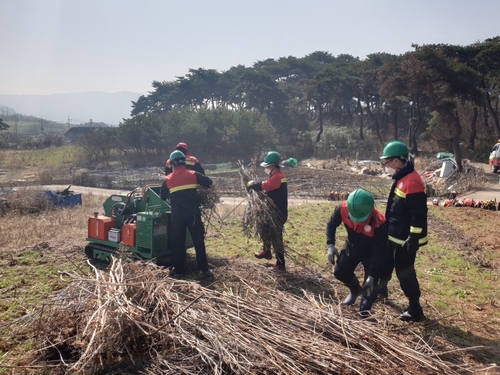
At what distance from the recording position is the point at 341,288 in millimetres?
5684

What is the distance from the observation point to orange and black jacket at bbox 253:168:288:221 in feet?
20.9

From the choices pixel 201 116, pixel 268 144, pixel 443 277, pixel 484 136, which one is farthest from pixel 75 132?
pixel 443 277

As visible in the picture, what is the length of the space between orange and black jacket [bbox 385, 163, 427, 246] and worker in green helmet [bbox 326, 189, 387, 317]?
13 cm

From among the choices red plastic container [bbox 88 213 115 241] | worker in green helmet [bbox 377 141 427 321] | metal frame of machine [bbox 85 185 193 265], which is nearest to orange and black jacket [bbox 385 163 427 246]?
worker in green helmet [bbox 377 141 427 321]

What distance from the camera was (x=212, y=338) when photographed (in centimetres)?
316

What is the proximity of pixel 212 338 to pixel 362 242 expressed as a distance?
2.21 metres

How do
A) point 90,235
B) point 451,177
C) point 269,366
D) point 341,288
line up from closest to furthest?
point 269,366 → point 341,288 → point 90,235 → point 451,177

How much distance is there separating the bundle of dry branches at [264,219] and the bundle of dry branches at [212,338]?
7.38ft

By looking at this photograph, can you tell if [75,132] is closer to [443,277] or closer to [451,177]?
[451,177]

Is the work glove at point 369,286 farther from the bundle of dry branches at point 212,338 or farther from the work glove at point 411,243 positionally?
the bundle of dry branches at point 212,338

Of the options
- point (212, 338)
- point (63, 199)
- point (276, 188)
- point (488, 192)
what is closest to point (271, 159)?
point (276, 188)

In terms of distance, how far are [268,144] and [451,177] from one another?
18.9 metres

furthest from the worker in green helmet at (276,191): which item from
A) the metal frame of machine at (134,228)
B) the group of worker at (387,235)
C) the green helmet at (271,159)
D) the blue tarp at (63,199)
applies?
the blue tarp at (63,199)

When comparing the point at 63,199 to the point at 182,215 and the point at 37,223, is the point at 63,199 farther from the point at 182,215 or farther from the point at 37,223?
the point at 182,215
